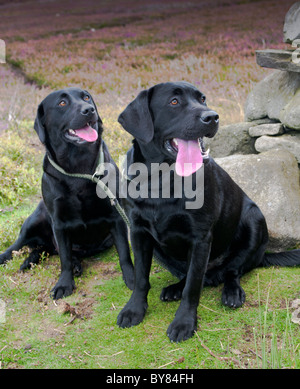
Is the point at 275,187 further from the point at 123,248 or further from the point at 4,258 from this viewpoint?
the point at 4,258

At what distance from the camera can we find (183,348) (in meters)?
2.46

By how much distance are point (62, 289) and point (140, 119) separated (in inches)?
54.5

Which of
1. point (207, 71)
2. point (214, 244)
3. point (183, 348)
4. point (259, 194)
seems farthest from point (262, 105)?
point (207, 71)

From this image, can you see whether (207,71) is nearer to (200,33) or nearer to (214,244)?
(200,33)

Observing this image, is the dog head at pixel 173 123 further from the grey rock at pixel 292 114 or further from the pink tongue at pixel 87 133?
the grey rock at pixel 292 114

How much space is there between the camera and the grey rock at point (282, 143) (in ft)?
14.4

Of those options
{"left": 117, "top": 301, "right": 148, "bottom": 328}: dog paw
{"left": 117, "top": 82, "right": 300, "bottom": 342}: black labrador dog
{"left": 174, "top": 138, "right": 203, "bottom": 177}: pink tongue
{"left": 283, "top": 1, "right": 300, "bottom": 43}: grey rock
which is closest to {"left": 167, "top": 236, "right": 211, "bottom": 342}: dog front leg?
{"left": 117, "top": 82, "right": 300, "bottom": 342}: black labrador dog

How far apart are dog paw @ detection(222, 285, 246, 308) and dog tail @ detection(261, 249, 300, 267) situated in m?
0.49

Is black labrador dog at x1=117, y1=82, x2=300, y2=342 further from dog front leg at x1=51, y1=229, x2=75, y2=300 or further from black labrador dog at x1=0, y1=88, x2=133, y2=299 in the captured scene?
dog front leg at x1=51, y1=229, x2=75, y2=300

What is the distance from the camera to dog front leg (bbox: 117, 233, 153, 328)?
9.00 ft

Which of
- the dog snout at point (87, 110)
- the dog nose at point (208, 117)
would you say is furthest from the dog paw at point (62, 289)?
the dog nose at point (208, 117)

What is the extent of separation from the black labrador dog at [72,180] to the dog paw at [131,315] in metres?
0.43

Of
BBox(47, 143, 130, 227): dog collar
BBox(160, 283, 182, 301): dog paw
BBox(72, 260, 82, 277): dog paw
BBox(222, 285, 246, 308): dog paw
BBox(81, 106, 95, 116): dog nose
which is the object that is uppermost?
BBox(81, 106, 95, 116): dog nose

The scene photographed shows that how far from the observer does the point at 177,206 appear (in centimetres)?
256
